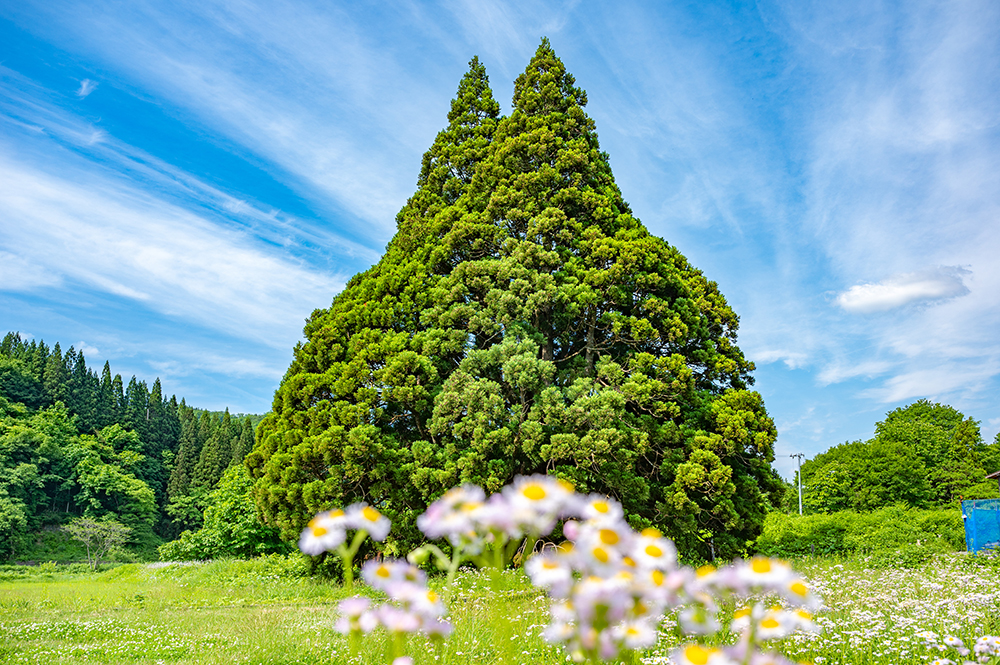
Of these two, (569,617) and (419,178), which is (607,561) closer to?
(569,617)

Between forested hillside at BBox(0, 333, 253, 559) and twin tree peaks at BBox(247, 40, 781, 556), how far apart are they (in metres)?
33.9

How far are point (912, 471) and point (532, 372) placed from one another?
33.9 metres

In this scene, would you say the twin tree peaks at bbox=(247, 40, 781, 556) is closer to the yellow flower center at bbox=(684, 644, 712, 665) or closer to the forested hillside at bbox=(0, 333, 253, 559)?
the yellow flower center at bbox=(684, 644, 712, 665)

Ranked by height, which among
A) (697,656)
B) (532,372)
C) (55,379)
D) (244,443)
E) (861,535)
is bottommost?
(861,535)

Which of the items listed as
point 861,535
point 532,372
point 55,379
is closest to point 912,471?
point 861,535

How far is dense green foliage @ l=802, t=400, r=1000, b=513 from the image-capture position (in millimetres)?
33312

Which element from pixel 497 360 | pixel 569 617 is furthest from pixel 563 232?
pixel 569 617

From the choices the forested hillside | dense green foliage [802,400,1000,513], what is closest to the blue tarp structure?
dense green foliage [802,400,1000,513]

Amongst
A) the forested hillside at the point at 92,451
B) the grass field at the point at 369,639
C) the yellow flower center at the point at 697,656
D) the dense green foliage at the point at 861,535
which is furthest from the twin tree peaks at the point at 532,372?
the forested hillside at the point at 92,451

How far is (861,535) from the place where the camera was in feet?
50.3

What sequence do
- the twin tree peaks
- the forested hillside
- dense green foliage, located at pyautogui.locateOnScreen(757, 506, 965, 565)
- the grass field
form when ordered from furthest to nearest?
the forested hillside → dense green foliage, located at pyautogui.locateOnScreen(757, 506, 965, 565) → the twin tree peaks → the grass field

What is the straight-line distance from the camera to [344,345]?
12.2 metres

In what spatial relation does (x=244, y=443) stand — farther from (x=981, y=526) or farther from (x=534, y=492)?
(x=534, y=492)

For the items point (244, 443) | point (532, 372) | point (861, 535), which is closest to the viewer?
point (532, 372)
